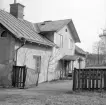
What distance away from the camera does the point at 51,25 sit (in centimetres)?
2161

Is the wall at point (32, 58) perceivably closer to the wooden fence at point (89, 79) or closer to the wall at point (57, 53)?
the wall at point (57, 53)

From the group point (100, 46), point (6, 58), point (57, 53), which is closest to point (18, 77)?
point (6, 58)

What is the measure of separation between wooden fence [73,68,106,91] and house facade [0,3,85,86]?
378 centimetres

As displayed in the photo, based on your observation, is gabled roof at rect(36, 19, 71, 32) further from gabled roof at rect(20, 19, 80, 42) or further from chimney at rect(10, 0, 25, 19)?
chimney at rect(10, 0, 25, 19)

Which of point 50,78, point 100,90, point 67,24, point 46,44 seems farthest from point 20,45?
point 67,24

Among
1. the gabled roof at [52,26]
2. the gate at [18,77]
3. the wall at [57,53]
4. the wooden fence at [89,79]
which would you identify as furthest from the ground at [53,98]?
the gabled roof at [52,26]

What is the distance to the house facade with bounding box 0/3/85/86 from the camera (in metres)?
14.6

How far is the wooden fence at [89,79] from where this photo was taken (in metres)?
11.3

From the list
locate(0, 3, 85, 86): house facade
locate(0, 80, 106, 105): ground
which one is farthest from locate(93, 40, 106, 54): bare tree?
locate(0, 80, 106, 105): ground

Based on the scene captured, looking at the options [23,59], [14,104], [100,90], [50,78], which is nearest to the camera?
[14,104]

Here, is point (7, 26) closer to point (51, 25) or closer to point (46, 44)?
point (46, 44)

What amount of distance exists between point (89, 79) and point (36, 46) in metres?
7.09

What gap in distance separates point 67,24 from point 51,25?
2041mm

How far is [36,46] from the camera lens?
1720cm
